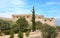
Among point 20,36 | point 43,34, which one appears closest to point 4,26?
point 43,34

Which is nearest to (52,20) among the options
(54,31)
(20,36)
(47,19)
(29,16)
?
(47,19)

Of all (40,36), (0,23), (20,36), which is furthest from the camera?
(0,23)

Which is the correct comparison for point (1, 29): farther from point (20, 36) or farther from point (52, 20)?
point (52, 20)

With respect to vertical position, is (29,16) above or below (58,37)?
above

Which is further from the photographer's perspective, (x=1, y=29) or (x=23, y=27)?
(x=23, y=27)

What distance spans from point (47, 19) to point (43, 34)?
29.1 meters

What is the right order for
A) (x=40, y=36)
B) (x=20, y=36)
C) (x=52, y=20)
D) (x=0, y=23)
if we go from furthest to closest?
(x=52, y=20)
(x=0, y=23)
(x=40, y=36)
(x=20, y=36)

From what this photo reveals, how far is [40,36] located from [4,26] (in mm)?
8285

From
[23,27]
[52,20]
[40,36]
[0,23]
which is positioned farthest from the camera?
[52,20]

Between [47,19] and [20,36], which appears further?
[47,19]

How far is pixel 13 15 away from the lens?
2598 inches

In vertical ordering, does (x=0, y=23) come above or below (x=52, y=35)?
above

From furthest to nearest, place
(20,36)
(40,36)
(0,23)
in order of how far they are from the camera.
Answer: (0,23) < (40,36) < (20,36)

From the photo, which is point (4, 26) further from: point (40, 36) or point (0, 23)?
point (40, 36)
